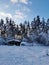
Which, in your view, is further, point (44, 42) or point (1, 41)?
point (1, 41)

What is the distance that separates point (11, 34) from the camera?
43.6 metres

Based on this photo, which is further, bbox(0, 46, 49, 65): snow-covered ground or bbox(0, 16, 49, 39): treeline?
bbox(0, 16, 49, 39): treeline

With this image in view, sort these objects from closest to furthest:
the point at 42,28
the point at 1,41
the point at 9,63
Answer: the point at 9,63, the point at 1,41, the point at 42,28

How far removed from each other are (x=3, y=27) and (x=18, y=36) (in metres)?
5.10

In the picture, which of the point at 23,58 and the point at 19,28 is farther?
the point at 19,28

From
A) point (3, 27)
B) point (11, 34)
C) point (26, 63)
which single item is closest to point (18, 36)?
point (11, 34)

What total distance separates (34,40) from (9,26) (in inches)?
482

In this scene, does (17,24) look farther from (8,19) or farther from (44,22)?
(44,22)

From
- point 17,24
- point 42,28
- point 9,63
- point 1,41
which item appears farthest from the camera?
point 17,24

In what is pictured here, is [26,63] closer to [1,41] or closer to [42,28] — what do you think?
[1,41]

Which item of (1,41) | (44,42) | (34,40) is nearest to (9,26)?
(1,41)

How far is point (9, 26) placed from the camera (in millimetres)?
44531

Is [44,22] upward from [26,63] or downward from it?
upward

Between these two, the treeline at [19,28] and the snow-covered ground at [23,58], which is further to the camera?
the treeline at [19,28]
